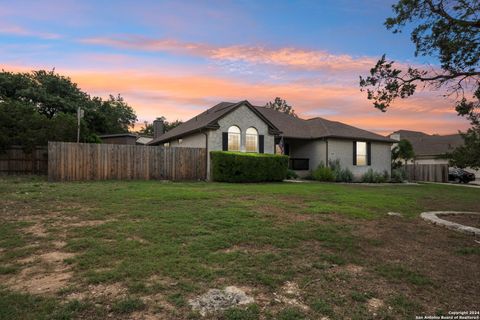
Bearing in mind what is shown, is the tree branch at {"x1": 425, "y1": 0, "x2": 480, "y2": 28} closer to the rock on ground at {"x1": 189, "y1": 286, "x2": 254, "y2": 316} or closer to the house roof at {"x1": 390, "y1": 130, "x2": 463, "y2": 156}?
the rock on ground at {"x1": 189, "y1": 286, "x2": 254, "y2": 316}

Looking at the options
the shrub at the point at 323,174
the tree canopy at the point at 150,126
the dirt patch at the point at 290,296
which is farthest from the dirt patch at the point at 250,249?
the tree canopy at the point at 150,126

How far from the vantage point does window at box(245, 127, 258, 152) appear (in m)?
20.3

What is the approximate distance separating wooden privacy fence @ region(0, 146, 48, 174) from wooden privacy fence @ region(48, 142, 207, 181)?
5096mm

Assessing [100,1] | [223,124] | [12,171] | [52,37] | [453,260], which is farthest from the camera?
[223,124]

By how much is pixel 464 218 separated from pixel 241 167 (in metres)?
10.7

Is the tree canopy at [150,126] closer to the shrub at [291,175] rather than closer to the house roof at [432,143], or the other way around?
the house roof at [432,143]

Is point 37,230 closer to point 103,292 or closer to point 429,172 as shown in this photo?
point 103,292

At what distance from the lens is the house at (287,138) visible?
64.5ft

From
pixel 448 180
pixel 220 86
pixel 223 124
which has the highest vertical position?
pixel 220 86

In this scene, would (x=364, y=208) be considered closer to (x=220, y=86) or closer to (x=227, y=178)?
(x=227, y=178)

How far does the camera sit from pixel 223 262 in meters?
4.23

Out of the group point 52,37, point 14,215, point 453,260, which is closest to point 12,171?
point 52,37

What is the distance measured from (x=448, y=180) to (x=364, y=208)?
2413 cm

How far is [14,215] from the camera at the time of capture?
6723 millimetres
